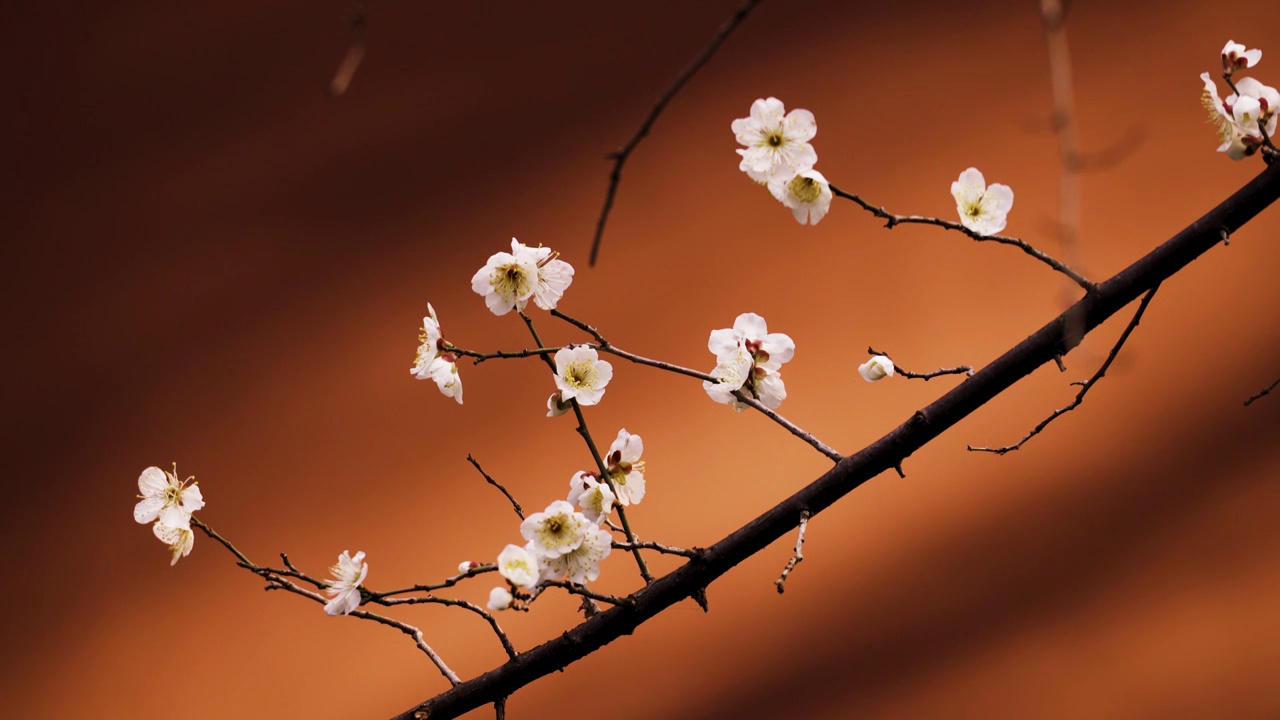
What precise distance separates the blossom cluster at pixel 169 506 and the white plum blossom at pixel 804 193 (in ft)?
1.98

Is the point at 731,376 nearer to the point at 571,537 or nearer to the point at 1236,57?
the point at 571,537

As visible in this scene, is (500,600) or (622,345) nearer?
(500,600)

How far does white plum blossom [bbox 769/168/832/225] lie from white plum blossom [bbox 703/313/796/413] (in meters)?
0.10

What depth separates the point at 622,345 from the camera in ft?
5.54

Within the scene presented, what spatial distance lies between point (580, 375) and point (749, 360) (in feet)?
0.50

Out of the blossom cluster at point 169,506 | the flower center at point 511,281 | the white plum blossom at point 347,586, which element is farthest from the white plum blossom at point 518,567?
the blossom cluster at point 169,506

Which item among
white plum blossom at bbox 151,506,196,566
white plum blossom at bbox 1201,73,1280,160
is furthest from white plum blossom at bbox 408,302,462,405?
white plum blossom at bbox 1201,73,1280,160

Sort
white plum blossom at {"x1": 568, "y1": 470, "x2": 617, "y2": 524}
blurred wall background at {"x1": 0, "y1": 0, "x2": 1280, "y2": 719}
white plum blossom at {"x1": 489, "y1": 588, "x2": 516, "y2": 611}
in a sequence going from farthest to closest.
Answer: blurred wall background at {"x1": 0, "y1": 0, "x2": 1280, "y2": 719}
white plum blossom at {"x1": 568, "y1": 470, "x2": 617, "y2": 524}
white plum blossom at {"x1": 489, "y1": 588, "x2": 516, "y2": 611}

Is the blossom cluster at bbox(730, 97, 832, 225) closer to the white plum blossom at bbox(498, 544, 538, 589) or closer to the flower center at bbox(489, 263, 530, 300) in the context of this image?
the flower center at bbox(489, 263, 530, 300)

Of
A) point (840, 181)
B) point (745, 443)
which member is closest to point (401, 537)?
point (745, 443)

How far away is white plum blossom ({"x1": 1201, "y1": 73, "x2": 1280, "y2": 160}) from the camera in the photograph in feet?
2.36

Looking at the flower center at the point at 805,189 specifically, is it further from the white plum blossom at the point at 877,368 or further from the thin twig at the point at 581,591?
the thin twig at the point at 581,591

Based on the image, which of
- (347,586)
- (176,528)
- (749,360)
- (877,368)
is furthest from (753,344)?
(176,528)

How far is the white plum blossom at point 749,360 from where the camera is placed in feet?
2.56
